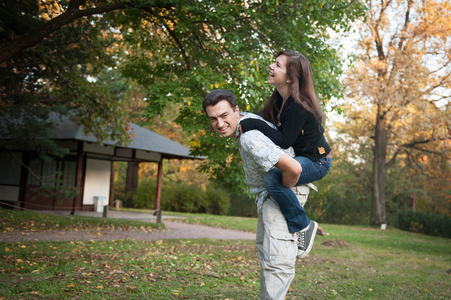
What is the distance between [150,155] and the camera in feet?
71.3

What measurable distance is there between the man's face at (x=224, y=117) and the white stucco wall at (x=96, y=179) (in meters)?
18.4

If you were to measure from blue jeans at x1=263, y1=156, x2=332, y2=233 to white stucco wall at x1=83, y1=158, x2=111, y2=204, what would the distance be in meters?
18.6

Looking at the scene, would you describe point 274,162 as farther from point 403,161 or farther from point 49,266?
point 403,161

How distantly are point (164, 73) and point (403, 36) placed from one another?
1688 cm

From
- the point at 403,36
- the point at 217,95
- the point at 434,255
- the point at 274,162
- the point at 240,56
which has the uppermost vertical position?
the point at 403,36

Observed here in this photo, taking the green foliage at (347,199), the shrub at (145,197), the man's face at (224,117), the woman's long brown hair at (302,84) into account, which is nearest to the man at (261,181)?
the man's face at (224,117)

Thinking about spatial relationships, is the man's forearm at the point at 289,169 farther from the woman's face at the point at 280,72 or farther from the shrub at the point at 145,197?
the shrub at the point at 145,197

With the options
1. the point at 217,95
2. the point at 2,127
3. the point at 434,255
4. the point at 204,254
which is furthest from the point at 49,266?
the point at 434,255

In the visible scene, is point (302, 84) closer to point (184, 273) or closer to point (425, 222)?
point (184, 273)

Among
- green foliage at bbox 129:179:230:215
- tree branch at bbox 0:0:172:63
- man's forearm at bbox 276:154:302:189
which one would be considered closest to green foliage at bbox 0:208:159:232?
tree branch at bbox 0:0:172:63

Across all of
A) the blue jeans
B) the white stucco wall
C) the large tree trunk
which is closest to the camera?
the blue jeans

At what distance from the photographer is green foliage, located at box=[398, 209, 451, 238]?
2300cm

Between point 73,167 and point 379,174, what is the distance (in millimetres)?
17562

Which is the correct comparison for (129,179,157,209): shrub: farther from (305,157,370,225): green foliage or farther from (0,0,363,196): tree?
(0,0,363,196): tree
